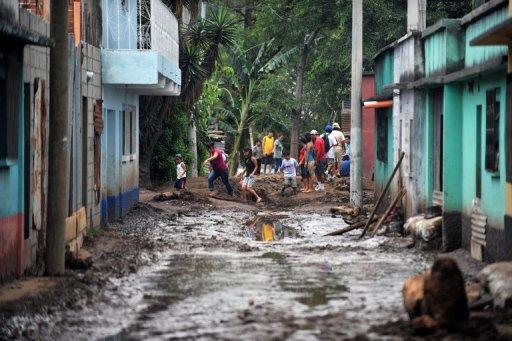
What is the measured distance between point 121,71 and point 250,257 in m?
6.27

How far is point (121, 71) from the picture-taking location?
23.5m

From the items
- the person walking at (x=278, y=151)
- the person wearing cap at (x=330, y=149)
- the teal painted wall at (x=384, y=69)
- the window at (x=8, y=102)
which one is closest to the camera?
the window at (x=8, y=102)

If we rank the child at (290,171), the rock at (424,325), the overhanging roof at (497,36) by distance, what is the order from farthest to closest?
the child at (290,171)
the overhanging roof at (497,36)
the rock at (424,325)

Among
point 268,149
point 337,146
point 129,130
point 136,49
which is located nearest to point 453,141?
point 136,49

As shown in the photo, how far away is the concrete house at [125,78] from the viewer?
23.5 metres

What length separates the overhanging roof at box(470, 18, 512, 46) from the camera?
13.4 meters

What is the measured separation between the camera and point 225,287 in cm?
A: 1495

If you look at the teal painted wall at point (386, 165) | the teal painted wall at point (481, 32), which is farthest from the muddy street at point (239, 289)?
the teal painted wall at point (386, 165)

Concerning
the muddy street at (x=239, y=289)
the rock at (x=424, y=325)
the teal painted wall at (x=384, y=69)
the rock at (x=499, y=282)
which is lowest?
the muddy street at (x=239, y=289)

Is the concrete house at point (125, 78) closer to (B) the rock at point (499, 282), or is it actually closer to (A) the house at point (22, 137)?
(A) the house at point (22, 137)

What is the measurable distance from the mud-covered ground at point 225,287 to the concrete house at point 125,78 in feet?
3.50

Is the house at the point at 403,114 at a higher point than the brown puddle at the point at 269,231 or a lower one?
higher

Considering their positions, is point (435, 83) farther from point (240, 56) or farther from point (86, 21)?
point (240, 56)

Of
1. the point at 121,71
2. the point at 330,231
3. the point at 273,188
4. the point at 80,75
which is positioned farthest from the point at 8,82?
the point at 273,188
